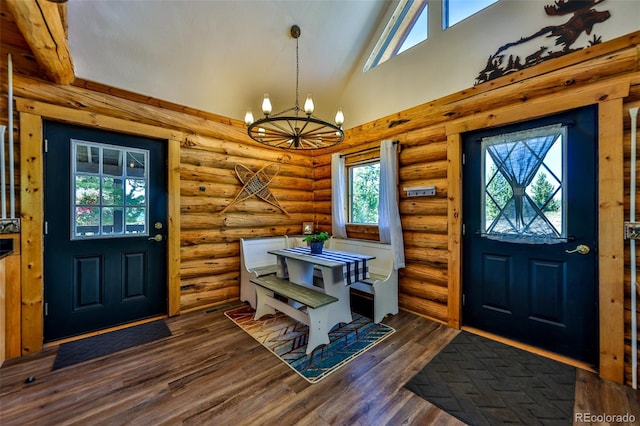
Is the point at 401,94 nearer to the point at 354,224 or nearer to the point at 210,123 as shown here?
the point at 354,224

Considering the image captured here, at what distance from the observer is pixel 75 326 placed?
281 cm

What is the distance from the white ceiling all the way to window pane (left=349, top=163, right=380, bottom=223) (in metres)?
1.34

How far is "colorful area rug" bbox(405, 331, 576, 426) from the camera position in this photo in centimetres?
180

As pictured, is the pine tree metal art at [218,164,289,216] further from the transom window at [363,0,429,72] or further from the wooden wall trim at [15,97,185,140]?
the transom window at [363,0,429,72]

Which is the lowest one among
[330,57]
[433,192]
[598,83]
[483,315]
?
[483,315]

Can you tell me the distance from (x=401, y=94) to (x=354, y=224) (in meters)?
1.95

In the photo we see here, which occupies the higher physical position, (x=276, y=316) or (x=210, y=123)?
(x=210, y=123)

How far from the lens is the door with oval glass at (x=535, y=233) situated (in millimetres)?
2330

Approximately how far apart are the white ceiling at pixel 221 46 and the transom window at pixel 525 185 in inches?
87.1

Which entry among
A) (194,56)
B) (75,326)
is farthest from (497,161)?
(75,326)

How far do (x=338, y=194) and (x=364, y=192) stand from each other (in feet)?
1.33

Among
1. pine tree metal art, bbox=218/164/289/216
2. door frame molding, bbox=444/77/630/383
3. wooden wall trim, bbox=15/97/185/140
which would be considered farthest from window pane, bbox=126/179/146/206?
door frame molding, bbox=444/77/630/383

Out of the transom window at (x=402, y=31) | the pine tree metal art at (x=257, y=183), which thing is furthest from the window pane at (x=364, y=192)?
the transom window at (x=402, y=31)

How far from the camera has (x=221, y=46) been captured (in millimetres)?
3094
